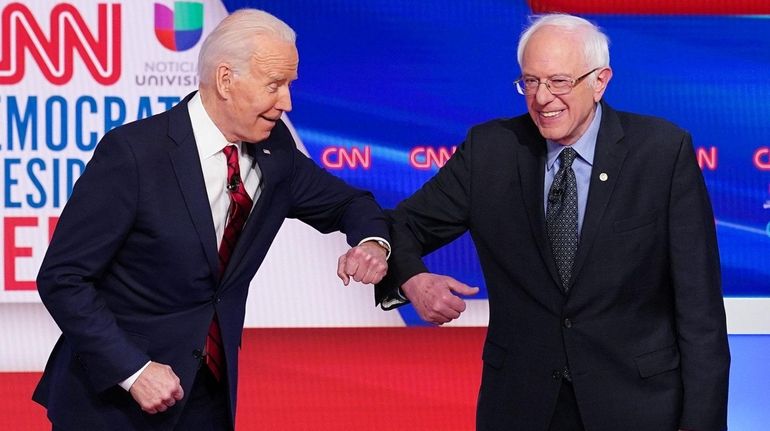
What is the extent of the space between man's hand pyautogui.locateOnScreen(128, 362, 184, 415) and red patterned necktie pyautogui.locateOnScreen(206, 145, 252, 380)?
0.16 m

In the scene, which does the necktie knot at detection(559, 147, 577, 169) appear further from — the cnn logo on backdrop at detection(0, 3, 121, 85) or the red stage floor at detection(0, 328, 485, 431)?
the cnn logo on backdrop at detection(0, 3, 121, 85)

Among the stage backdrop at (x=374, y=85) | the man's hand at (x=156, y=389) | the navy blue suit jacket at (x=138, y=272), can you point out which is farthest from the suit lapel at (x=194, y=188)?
the stage backdrop at (x=374, y=85)

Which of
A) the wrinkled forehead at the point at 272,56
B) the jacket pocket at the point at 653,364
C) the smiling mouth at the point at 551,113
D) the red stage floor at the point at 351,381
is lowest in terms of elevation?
the red stage floor at the point at 351,381

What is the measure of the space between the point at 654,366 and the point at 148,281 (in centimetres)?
100

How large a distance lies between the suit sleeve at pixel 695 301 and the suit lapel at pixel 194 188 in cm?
88

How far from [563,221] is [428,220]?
1.13 ft

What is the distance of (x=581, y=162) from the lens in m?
2.42

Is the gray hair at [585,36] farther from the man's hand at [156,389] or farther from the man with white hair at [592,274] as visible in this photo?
the man's hand at [156,389]

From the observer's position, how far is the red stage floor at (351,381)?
14.0ft

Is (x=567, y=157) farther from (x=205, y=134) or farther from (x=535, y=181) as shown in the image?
(x=205, y=134)

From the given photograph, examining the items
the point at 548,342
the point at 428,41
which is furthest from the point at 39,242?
the point at 548,342

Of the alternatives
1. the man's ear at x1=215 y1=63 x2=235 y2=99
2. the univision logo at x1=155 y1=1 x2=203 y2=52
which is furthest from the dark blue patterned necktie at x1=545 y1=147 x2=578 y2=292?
the univision logo at x1=155 y1=1 x2=203 y2=52

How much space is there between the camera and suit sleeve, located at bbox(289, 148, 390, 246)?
257 cm

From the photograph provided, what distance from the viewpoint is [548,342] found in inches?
93.3
